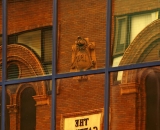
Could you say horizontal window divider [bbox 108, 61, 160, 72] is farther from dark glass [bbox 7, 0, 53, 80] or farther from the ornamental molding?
dark glass [bbox 7, 0, 53, 80]

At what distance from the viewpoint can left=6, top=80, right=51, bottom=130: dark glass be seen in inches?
594

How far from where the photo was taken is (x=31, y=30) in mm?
15453

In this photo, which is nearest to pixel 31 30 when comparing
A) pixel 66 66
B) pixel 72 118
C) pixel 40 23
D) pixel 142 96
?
pixel 40 23

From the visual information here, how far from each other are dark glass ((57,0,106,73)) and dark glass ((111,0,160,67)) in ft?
1.05

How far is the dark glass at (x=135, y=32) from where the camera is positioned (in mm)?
13539

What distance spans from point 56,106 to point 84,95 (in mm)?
761

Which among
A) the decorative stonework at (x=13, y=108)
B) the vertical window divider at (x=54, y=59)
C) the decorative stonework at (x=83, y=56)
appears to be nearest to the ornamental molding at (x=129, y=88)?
the decorative stonework at (x=83, y=56)

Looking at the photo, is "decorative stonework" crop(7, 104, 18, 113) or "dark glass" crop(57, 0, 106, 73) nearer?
"dark glass" crop(57, 0, 106, 73)

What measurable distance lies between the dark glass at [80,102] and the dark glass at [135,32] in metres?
0.65

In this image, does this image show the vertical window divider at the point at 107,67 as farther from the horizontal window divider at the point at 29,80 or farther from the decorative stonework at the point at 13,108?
the decorative stonework at the point at 13,108

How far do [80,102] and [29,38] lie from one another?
75.9 inches

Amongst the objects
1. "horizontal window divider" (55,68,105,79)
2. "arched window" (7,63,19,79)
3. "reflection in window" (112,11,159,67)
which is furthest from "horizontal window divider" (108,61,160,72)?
"arched window" (7,63,19,79)

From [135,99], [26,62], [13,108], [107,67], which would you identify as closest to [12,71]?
[26,62]

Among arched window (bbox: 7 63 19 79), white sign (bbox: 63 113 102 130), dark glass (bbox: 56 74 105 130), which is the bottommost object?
white sign (bbox: 63 113 102 130)
